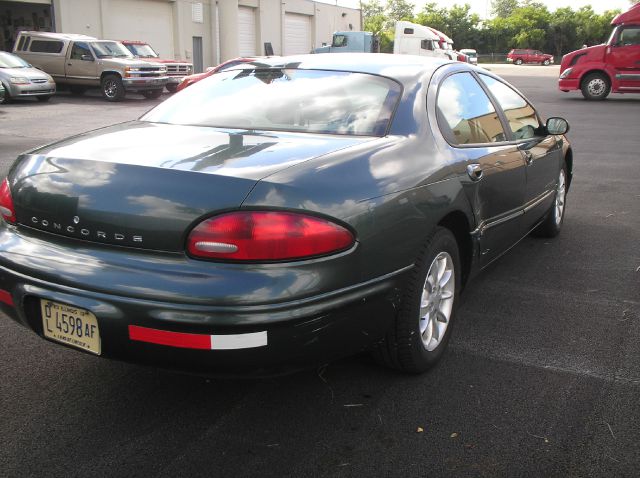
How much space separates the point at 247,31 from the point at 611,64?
21950mm

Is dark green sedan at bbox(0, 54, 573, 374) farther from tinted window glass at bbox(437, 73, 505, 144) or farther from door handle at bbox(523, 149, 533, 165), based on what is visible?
door handle at bbox(523, 149, 533, 165)

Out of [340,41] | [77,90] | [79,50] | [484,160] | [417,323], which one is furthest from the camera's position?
[340,41]

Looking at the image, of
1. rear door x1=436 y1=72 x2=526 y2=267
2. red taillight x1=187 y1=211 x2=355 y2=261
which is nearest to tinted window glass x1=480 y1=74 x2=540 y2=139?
rear door x1=436 y1=72 x2=526 y2=267

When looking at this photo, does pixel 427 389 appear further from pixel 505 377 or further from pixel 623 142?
pixel 623 142

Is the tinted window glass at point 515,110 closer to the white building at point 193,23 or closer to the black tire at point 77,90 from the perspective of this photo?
the black tire at point 77,90

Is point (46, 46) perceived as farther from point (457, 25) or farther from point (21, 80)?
point (457, 25)

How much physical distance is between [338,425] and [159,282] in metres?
0.98

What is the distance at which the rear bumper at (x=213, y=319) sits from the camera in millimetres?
2330

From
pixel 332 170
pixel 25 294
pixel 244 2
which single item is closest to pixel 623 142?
pixel 332 170

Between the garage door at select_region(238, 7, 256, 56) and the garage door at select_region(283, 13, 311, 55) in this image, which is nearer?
the garage door at select_region(238, 7, 256, 56)

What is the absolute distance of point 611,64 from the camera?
20062 millimetres

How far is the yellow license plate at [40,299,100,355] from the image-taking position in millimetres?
2480

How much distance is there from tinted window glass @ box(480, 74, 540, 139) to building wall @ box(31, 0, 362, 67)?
25.4 metres

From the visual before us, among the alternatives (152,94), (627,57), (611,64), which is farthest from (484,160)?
(152,94)
